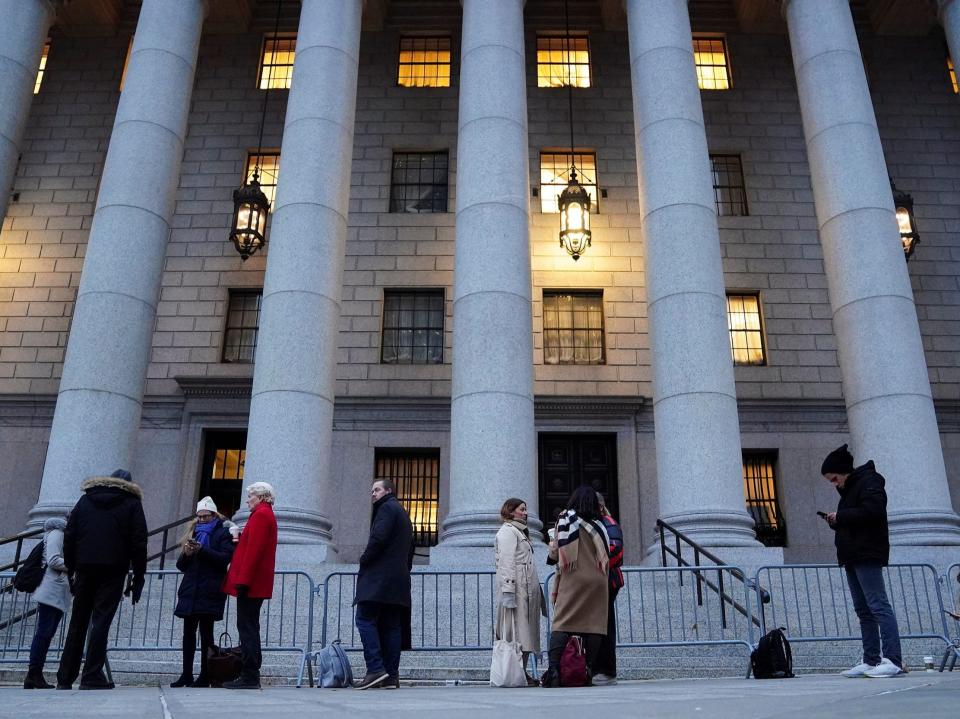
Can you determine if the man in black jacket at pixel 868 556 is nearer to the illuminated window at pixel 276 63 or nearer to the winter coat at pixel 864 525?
the winter coat at pixel 864 525

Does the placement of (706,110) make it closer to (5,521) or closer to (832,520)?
(832,520)

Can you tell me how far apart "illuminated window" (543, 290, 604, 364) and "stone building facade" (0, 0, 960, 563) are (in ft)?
0.25

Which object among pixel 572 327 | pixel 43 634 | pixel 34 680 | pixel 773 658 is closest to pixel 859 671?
pixel 773 658

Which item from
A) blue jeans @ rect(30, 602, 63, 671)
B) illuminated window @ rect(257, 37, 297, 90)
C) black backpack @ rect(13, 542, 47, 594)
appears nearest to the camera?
→ blue jeans @ rect(30, 602, 63, 671)

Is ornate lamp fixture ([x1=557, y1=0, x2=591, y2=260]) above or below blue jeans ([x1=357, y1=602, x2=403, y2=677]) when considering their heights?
above

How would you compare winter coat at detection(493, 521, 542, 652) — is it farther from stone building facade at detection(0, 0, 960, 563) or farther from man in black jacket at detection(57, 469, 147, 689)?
stone building facade at detection(0, 0, 960, 563)

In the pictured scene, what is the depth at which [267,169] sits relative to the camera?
2267 cm

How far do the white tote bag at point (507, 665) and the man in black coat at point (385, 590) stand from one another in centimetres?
93

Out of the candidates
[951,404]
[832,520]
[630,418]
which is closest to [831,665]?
[832,520]

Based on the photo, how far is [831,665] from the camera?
10172 mm

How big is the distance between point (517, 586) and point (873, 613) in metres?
3.34

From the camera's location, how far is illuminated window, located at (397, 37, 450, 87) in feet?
76.8

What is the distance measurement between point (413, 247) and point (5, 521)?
11.2 metres

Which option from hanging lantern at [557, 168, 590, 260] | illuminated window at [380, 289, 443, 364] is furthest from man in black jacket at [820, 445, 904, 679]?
illuminated window at [380, 289, 443, 364]
